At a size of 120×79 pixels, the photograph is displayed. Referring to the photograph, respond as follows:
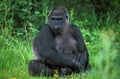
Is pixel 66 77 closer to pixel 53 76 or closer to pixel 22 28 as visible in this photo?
pixel 53 76

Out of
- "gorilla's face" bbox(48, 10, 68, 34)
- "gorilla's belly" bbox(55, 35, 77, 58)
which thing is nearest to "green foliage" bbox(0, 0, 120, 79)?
"gorilla's belly" bbox(55, 35, 77, 58)

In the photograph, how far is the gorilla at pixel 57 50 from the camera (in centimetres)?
557

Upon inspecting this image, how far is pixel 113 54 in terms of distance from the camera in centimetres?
228

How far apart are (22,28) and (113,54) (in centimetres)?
662

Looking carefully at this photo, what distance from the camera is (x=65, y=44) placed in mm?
5816

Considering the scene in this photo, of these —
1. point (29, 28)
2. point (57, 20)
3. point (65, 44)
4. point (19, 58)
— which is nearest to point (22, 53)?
point (19, 58)

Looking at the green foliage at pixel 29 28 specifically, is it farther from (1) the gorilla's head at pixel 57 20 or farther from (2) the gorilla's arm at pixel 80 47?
(1) the gorilla's head at pixel 57 20

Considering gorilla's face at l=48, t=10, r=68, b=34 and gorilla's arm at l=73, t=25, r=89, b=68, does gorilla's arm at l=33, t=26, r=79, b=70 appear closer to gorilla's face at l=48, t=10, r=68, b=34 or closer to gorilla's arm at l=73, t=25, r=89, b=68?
gorilla's face at l=48, t=10, r=68, b=34

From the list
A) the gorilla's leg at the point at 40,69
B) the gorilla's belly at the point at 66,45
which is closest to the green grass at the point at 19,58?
the gorilla's leg at the point at 40,69

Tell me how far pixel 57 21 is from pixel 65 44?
36 cm

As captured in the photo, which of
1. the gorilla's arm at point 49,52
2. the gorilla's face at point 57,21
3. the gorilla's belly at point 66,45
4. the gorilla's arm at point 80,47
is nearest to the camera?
the gorilla's arm at point 49,52

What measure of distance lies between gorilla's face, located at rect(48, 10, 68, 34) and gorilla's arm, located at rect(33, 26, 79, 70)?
0.34 feet

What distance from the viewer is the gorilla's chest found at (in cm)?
576

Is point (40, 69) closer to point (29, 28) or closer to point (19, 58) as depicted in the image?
point (19, 58)
